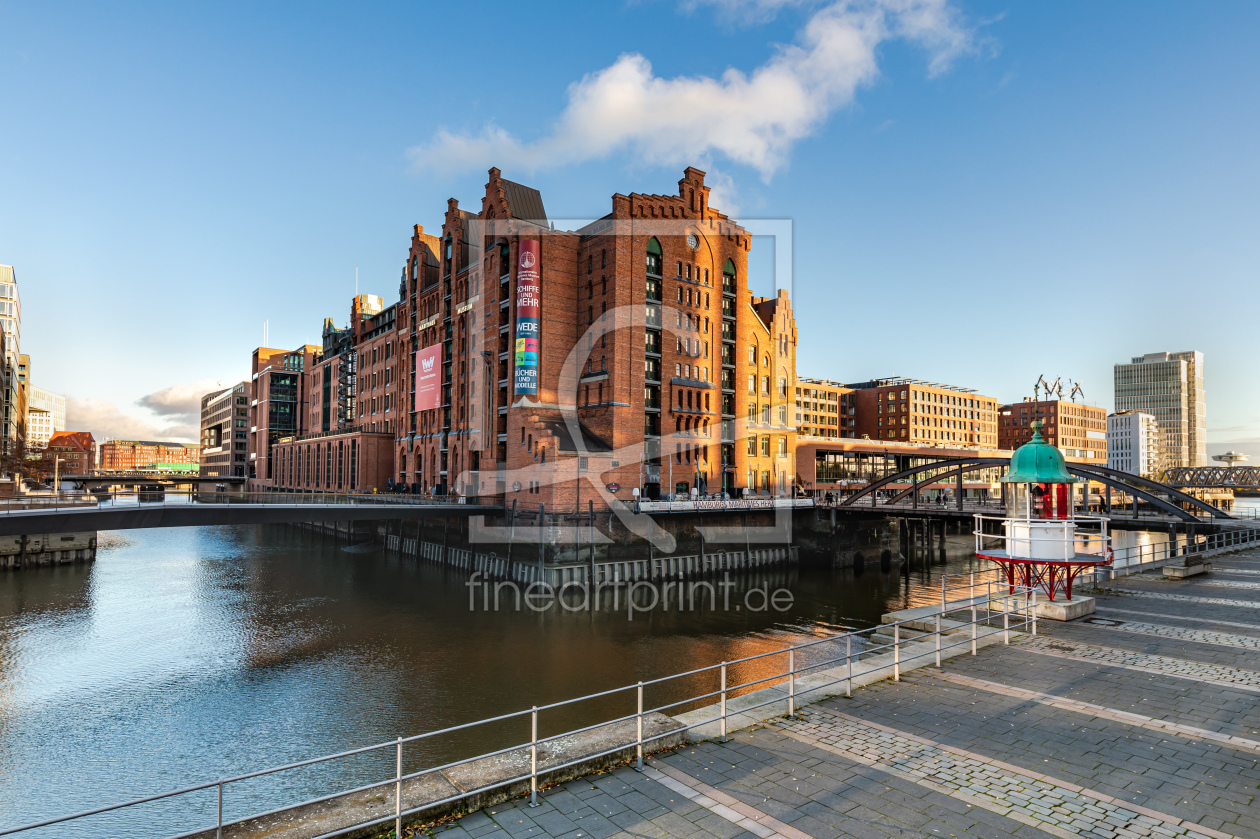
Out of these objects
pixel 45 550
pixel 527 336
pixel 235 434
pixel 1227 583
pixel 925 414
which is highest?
pixel 527 336

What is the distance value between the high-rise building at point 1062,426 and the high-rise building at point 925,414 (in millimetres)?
10669

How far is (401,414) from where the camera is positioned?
96.4 metres

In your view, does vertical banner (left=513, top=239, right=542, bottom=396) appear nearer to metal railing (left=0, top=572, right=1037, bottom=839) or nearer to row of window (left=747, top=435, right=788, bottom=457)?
row of window (left=747, top=435, right=788, bottom=457)

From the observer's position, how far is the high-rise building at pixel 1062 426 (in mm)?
169500

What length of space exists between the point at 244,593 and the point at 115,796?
35560mm

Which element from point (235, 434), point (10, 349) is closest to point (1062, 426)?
point (235, 434)

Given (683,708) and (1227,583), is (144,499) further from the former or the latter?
(1227,583)

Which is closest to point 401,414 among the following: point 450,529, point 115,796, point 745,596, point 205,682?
point 450,529

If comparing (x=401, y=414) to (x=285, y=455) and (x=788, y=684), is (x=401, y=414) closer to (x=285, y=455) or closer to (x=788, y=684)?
(x=285, y=455)

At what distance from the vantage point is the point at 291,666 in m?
32.0

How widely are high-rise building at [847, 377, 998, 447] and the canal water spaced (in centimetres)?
9924

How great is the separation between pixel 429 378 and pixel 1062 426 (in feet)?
523

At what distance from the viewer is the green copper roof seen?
2342 centimetres

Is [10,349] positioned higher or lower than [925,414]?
higher
